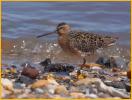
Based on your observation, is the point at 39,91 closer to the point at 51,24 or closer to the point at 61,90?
the point at 61,90

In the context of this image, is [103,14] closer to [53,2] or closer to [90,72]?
[53,2]

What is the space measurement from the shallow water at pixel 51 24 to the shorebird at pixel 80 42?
19.6 inches

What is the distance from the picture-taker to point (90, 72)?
8641 mm

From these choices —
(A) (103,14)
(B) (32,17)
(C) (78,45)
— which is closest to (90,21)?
(A) (103,14)

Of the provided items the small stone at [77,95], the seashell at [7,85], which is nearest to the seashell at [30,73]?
the seashell at [7,85]

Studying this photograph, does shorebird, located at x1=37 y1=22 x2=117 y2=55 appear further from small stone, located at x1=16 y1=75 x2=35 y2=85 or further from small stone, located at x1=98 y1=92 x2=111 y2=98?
small stone, located at x1=98 y1=92 x2=111 y2=98

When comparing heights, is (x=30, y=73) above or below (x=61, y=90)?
above

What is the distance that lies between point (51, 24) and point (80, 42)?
3.15 meters

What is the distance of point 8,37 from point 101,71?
11.1ft

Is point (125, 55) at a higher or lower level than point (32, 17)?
lower

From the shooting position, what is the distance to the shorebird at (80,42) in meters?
9.39

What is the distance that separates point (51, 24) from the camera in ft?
40.8

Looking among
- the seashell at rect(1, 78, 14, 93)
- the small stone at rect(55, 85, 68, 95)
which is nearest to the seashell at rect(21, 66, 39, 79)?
the seashell at rect(1, 78, 14, 93)

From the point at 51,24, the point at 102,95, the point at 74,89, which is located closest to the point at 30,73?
the point at 74,89
